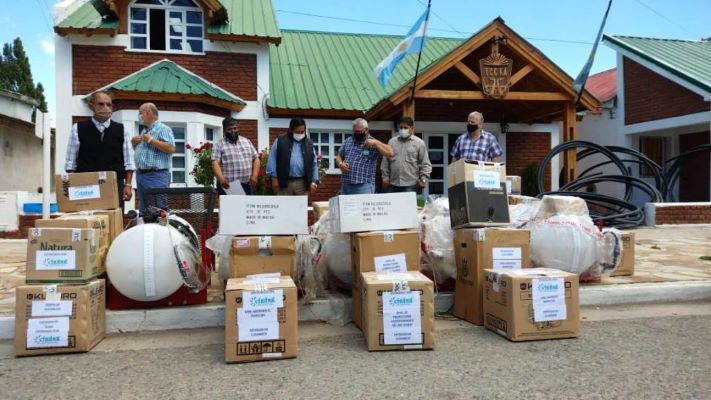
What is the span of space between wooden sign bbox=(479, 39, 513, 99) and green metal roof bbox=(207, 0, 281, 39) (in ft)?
14.9

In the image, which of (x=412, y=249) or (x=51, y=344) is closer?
(x=51, y=344)

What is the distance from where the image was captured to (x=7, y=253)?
733 centimetres

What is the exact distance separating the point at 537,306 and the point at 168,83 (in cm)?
911

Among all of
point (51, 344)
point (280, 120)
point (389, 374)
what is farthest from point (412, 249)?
point (280, 120)

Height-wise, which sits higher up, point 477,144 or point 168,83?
point 168,83

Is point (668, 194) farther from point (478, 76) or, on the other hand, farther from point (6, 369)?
point (6, 369)

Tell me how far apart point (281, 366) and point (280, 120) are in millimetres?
9216

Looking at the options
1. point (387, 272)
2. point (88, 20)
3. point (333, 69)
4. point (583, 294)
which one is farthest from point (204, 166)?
point (583, 294)

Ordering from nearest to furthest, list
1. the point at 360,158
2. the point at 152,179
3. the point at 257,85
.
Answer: the point at 152,179 < the point at 360,158 < the point at 257,85

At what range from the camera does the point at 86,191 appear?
4305 millimetres

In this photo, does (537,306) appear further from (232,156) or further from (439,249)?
(232,156)

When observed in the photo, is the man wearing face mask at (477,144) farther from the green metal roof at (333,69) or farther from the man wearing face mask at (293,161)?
the green metal roof at (333,69)

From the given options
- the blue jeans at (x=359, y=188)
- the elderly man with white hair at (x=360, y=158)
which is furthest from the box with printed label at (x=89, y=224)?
the blue jeans at (x=359, y=188)

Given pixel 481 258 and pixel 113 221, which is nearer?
pixel 481 258
